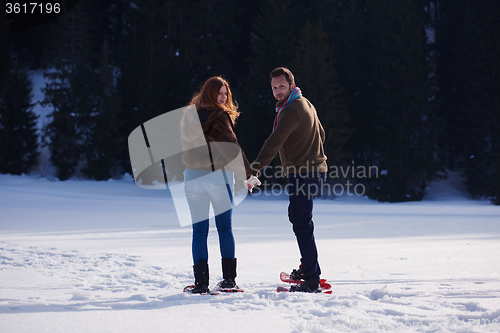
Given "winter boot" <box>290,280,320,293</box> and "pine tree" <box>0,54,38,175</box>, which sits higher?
"pine tree" <box>0,54,38,175</box>

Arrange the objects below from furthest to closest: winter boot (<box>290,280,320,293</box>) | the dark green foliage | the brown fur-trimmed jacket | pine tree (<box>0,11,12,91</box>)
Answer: pine tree (<box>0,11,12,91</box>)
the dark green foliage
winter boot (<box>290,280,320,293</box>)
the brown fur-trimmed jacket

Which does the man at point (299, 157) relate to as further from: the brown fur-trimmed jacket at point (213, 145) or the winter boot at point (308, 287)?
the brown fur-trimmed jacket at point (213, 145)

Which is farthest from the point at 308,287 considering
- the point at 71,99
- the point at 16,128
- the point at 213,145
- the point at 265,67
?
the point at 16,128

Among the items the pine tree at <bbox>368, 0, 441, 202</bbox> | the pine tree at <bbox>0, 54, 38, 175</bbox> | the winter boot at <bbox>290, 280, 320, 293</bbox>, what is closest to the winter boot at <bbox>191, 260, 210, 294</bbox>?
the winter boot at <bbox>290, 280, 320, 293</bbox>

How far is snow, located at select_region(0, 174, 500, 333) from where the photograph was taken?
2.84 metres

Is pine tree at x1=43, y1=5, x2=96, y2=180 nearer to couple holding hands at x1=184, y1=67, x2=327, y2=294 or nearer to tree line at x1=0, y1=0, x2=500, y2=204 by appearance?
tree line at x1=0, y1=0, x2=500, y2=204

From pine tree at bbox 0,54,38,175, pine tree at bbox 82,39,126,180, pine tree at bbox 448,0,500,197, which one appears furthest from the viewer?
pine tree at bbox 82,39,126,180

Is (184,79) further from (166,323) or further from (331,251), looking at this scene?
(166,323)

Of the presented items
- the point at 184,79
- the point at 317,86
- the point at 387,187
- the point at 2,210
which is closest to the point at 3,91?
the point at 184,79

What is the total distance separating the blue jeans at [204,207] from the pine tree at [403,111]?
67.0 ft

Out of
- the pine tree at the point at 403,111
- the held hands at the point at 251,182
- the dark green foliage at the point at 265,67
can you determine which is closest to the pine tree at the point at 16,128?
the dark green foliage at the point at 265,67

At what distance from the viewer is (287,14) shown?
82.2 feet

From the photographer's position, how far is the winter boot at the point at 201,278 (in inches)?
144

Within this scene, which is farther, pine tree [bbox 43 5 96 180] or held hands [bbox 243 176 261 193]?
pine tree [bbox 43 5 96 180]
